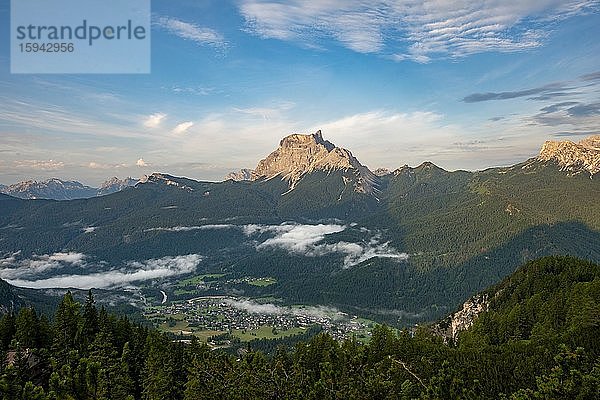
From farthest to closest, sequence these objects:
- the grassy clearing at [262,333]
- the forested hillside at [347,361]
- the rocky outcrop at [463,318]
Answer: the grassy clearing at [262,333] < the rocky outcrop at [463,318] < the forested hillside at [347,361]

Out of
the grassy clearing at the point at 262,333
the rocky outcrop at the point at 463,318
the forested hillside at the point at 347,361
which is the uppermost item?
the forested hillside at the point at 347,361

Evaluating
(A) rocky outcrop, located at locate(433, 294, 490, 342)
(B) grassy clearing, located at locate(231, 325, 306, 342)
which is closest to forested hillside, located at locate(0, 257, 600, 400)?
(A) rocky outcrop, located at locate(433, 294, 490, 342)

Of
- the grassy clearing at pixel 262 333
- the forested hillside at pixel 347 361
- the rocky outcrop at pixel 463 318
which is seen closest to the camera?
the forested hillside at pixel 347 361

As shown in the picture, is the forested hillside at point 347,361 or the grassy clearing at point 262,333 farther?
the grassy clearing at point 262,333

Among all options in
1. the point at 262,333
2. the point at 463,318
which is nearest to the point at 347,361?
the point at 463,318

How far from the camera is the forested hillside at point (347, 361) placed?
109 ft

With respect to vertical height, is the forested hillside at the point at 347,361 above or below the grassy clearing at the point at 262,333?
above

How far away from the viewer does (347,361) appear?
3838cm

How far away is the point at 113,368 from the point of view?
40656 mm

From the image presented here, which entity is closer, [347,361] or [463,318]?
[347,361]

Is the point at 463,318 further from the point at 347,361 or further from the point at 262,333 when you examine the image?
the point at 262,333

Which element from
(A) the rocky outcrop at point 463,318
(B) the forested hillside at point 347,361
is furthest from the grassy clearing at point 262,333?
(B) the forested hillside at point 347,361

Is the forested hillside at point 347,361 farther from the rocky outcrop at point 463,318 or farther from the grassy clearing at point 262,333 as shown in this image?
the grassy clearing at point 262,333

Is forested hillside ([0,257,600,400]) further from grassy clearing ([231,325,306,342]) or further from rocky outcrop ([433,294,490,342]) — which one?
grassy clearing ([231,325,306,342])
